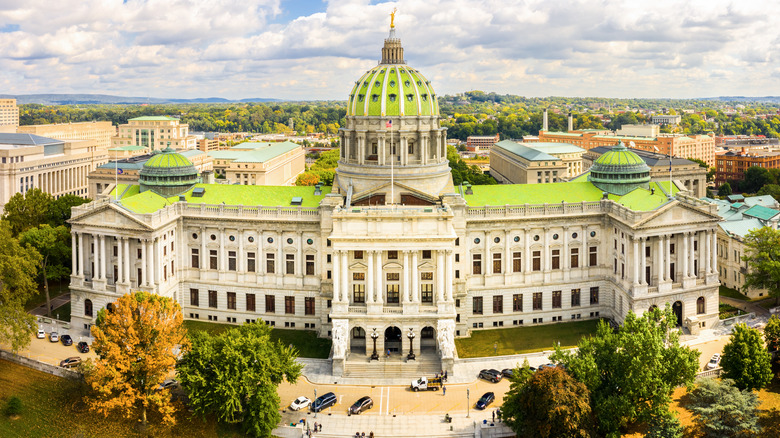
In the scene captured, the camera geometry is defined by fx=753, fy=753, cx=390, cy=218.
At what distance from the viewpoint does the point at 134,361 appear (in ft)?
263

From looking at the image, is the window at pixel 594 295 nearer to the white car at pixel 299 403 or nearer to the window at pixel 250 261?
the white car at pixel 299 403

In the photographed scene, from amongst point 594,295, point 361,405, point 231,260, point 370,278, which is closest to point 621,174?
point 594,295

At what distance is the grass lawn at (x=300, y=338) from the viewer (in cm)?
10319

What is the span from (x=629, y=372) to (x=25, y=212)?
107m

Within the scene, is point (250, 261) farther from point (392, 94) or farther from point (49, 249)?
point (49, 249)

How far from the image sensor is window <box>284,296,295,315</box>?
112125 millimetres

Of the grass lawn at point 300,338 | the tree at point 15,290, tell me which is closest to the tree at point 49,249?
the tree at point 15,290

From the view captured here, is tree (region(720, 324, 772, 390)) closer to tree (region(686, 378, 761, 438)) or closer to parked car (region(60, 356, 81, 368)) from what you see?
tree (region(686, 378, 761, 438))

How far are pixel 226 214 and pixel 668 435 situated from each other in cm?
6727

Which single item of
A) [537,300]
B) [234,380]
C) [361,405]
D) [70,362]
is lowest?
[361,405]

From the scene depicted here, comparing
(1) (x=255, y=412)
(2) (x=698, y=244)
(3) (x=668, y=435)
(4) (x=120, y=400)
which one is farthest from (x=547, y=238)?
(4) (x=120, y=400)

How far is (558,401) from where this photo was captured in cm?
7206

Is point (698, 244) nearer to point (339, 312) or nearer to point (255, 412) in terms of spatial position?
point (339, 312)

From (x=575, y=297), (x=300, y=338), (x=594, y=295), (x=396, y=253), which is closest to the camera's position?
(x=396, y=253)
